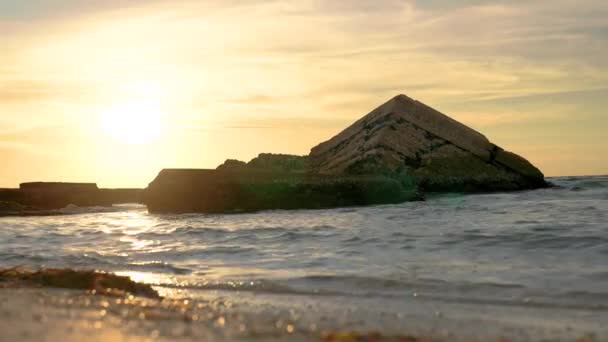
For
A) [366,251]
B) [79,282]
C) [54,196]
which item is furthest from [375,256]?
[54,196]

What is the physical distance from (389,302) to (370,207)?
23.1 feet

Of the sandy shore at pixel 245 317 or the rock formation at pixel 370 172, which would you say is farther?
the rock formation at pixel 370 172

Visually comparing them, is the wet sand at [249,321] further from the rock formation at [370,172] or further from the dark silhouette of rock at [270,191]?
the rock formation at [370,172]

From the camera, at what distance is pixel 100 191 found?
18562mm

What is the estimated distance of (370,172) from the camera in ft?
41.8

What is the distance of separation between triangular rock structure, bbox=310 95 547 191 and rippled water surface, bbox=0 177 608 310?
2.61 meters

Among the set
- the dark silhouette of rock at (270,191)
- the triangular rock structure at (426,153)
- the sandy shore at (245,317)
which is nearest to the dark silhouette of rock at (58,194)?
the dark silhouette of rock at (270,191)

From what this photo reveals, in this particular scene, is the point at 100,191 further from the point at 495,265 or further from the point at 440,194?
the point at 495,265

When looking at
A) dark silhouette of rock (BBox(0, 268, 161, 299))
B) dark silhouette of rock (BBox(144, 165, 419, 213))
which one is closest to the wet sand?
dark silhouette of rock (BBox(0, 268, 161, 299))

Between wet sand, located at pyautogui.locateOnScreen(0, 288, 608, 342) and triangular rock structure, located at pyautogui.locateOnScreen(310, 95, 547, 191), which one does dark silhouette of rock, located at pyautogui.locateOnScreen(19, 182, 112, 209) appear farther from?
wet sand, located at pyautogui.locateOnScreen(0, 288, 608, 342)

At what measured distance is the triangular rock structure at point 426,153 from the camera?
13.0m

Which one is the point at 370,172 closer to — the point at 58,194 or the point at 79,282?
the point at 58,194

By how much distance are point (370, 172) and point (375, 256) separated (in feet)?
22.9

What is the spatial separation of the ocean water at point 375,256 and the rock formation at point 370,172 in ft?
4.50
